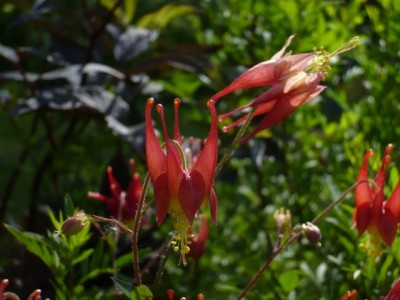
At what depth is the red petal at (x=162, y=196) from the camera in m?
0.91

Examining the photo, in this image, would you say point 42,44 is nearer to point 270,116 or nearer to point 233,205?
point 233,205

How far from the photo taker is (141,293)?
3.03ft

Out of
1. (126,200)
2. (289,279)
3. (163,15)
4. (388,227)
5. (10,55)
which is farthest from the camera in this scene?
(163,15)

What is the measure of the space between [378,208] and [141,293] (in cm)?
37

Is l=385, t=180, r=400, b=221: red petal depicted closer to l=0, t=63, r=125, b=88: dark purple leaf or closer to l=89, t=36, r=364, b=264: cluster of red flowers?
l=89, t=36, r=364, b=264: cluster of red flowers

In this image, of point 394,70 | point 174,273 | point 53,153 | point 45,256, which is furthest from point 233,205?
point 45,256

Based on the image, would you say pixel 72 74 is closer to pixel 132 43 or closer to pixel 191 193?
pixel 132 43

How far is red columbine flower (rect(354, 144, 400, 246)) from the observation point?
1106mm

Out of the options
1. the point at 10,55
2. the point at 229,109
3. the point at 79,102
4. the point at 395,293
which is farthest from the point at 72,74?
the point at 395,293

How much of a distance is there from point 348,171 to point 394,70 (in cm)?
21

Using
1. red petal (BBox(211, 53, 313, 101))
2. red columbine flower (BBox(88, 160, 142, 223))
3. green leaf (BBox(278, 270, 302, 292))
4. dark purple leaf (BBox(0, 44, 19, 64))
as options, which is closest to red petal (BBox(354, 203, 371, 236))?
green leaf (BBox(278, 270, 302, 292))

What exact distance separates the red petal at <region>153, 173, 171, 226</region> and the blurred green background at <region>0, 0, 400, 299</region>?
0.38m

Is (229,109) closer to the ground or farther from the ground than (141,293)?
closer to the ground

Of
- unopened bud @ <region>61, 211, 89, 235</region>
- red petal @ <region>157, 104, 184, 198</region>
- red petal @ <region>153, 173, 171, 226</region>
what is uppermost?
red petal @ <region>157, 104, 184, 198</region>
